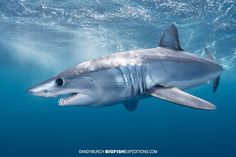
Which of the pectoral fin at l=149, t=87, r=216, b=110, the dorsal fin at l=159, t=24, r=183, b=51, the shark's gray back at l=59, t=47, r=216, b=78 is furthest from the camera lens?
the dorsal fin at l=159, t=24, r=183, b=51


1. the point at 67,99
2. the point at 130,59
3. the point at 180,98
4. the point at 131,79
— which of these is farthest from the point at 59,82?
the point at 180,98

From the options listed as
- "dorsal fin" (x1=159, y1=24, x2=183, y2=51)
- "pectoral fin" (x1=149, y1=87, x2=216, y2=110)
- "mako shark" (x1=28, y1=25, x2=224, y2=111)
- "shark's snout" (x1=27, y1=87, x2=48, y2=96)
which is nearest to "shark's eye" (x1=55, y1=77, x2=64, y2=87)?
"mako shark" (x1=28, y1=25, x2=224, y2=111)

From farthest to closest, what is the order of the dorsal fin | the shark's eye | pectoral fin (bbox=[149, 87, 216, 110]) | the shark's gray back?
the dorsal fin → the shark's gray back → the shark's eye → pectoral fin (bbox=[149, 87, 216, 110])

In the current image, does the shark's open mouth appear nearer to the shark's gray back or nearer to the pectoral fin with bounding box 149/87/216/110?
the shark's gray back

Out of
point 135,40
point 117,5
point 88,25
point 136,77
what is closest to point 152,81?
point 136,77

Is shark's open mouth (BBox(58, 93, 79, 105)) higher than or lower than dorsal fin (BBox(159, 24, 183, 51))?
lower

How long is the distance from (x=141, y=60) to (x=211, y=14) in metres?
12.6

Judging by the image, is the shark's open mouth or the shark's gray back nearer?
the shark's open mouth

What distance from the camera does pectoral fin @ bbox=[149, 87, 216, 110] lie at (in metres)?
4.11

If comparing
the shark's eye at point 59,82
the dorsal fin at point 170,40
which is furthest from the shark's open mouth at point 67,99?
the dorsal fin at point 170,40

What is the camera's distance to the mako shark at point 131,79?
438 centimetres

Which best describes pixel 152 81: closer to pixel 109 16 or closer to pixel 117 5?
pixel 117 5

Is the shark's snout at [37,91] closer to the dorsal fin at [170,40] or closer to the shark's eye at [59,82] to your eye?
the shark's eye at [59,82]

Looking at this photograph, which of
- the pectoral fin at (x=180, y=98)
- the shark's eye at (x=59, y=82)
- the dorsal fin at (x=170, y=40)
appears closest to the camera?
the pectoral fin at (x=180, y=98)
